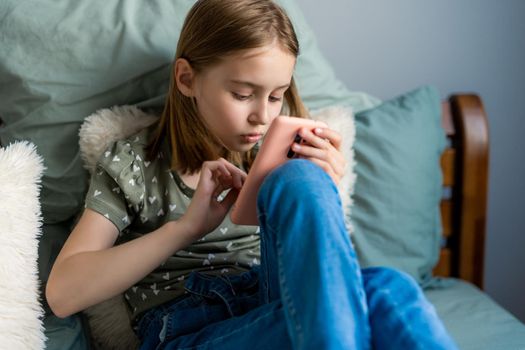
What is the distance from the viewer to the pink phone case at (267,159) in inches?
35.7

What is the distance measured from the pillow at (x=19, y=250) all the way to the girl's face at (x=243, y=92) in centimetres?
29

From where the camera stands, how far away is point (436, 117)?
135 centimetres

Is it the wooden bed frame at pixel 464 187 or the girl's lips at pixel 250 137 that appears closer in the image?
the girl's lips at pixel 250 137

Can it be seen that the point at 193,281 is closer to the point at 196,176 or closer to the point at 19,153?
the point at 196,176

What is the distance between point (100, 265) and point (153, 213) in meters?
0.17

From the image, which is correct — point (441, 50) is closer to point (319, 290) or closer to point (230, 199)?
point (230, 199)

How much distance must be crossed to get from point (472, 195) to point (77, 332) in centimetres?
84

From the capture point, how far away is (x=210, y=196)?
3.26 feet

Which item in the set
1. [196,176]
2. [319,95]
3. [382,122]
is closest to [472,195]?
[382,122]

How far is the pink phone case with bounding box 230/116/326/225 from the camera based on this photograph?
907mm

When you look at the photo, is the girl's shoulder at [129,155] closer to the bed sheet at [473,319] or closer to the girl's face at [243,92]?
the girl's face at [243,92]

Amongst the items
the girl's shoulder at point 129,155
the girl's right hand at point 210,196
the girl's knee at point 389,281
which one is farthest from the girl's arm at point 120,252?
the girl's knee at point 389,281

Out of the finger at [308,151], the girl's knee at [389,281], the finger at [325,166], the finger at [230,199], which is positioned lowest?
the finger at [230,199]

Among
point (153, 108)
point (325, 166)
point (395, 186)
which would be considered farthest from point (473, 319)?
point (153, 108)
